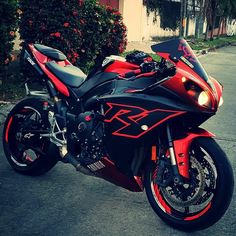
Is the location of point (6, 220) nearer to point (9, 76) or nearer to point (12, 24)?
point (12, 24)

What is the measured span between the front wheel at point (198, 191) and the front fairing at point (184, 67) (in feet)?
1.21

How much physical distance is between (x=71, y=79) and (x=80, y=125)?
489mm

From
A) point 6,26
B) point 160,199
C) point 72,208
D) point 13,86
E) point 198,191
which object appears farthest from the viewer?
point 13,86

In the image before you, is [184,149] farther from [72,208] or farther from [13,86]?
[13,86]

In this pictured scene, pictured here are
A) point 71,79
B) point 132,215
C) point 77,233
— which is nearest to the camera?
point 77,233

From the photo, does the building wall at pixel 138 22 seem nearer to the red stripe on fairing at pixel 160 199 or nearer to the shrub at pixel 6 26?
the shrub at pixel 6 26

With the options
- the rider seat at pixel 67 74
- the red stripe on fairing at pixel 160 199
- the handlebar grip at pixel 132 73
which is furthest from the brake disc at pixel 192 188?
the rider seat at pixel 67 74

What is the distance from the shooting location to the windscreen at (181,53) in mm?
2834

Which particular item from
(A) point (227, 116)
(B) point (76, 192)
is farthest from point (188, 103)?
(A) point (227, 116)

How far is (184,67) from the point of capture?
2832 millimetres

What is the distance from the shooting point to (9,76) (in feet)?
25.6

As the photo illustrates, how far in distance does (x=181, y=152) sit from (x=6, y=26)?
184 inches

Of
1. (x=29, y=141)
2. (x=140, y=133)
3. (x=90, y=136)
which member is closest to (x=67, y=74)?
(x=90, y=136)

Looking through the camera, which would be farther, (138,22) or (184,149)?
(138,22)
